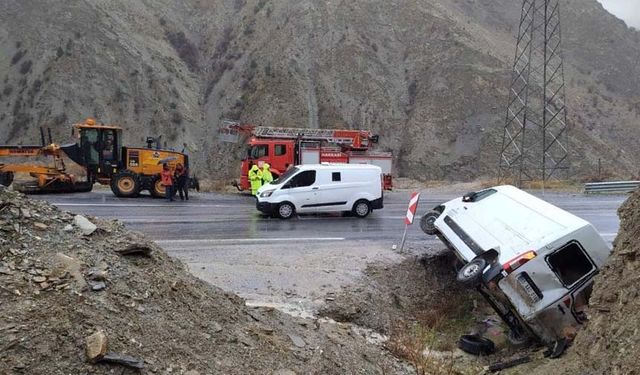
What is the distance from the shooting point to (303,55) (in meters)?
51.6

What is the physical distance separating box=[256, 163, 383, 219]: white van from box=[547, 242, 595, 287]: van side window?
388 inches

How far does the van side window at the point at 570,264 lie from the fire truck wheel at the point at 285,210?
33.3 feet

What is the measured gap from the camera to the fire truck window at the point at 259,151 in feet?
89.2

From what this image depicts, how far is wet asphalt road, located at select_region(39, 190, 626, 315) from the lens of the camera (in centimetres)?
976

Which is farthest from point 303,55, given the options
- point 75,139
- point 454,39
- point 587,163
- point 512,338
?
point 512,338

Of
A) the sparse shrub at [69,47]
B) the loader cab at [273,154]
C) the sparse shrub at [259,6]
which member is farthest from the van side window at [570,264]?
the sparse shrub at [259,6]

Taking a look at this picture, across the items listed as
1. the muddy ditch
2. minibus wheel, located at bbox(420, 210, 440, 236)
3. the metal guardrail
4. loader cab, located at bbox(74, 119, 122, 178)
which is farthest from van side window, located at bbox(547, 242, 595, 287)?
the metal guardrail

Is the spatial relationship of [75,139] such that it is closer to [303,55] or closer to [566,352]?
[566,352]

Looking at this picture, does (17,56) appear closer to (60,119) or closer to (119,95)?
(60,119)

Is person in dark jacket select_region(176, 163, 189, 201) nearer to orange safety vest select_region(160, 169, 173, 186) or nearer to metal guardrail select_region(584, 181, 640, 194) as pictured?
orange safety vest select_region(160, 169, 173, 186)

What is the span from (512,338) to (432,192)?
67.1ft

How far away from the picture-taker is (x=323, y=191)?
1806 cm

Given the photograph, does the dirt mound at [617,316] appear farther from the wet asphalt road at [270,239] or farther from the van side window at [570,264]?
the wet asphalt road at [270,239]

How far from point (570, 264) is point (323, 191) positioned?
10.0 metres
